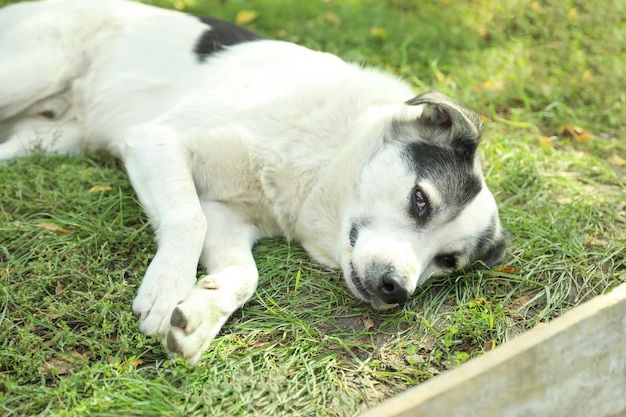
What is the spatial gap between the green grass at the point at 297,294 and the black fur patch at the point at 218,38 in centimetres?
100

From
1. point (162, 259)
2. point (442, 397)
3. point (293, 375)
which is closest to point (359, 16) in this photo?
point (162, 259)

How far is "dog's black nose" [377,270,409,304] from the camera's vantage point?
3330 mm

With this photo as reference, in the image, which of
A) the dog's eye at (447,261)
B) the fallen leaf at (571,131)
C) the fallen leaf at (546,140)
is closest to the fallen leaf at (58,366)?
the dog's eye at (447,261)

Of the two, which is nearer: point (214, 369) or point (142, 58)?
point (214, 369)

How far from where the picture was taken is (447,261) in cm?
379

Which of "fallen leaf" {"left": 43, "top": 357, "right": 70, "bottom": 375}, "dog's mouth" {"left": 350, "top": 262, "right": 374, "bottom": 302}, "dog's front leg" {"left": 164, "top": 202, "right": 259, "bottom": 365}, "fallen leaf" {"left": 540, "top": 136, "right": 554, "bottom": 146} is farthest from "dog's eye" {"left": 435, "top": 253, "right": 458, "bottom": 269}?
"fallen leaf" {"left": 540, "top": 136, "right": 554, "bottom": 146}

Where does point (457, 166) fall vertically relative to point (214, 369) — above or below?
above

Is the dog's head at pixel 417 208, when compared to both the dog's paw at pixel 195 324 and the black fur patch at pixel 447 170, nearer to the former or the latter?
the black fur patch at pixel 447 170

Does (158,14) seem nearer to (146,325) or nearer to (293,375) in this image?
(146,325)

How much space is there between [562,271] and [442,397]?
215cm

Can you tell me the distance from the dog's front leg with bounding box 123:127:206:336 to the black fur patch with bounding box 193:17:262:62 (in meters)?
0.78

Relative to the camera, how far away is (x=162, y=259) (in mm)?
3463

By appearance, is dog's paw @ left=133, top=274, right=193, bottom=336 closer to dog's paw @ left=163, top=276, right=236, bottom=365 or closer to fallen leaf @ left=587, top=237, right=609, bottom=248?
dog's paw @ left=163, top=276, right=236, bottom=365

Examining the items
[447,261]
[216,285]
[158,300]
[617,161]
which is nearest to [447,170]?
[447,261]
